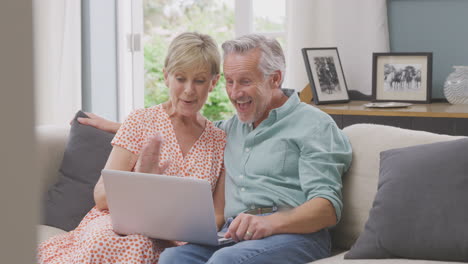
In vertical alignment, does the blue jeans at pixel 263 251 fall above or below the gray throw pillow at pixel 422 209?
below

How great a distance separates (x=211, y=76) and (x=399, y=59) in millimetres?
1458

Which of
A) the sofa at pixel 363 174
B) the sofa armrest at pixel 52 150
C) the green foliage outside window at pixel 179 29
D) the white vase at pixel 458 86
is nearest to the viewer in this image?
the sofa at pixel 363 174

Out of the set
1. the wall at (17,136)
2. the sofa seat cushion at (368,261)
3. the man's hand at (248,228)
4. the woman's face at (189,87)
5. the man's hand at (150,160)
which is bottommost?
the sofa seat cushion at (368,261)

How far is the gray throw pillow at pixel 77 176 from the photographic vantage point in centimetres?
238

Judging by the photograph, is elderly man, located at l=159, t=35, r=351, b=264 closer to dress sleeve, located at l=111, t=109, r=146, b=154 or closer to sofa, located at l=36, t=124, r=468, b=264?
sofa, located at l=36, t=124, r=468, b=264

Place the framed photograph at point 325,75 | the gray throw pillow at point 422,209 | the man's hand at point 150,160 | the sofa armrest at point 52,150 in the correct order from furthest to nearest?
the framed photograph at point 325,75
the sofa armrest at point 52,150
the man's hand at point 150,160
the gray throw pillow at point 422,209

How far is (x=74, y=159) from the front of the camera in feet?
8.08

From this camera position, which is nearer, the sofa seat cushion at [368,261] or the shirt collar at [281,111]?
the sofa seat cushion at [368,261]

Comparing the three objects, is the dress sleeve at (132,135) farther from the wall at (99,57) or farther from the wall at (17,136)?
the wall at (99,57)

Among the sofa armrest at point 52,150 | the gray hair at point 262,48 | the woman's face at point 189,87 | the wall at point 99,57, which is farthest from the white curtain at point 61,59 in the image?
the gray hair at point 262,48

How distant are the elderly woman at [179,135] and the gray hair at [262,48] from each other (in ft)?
0.29

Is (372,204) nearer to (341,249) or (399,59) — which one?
(341,249)

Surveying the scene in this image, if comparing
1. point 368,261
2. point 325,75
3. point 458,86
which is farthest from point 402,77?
point 368,261

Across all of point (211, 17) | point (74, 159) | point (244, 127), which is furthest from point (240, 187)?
point (211, 17)
